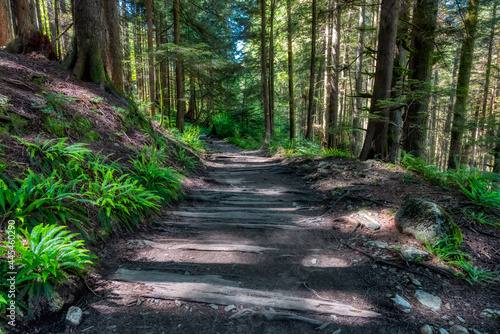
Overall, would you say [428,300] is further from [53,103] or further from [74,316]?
[53,103]

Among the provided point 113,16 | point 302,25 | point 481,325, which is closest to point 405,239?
point 481,325

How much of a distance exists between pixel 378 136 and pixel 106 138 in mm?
6380

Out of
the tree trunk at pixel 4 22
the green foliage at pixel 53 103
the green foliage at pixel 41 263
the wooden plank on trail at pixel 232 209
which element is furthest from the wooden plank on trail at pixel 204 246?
the tree trunk at pixel 4 22

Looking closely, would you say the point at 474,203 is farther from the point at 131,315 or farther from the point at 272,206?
the point at 131,315

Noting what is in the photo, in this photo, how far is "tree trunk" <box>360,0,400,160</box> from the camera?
5.47 metres

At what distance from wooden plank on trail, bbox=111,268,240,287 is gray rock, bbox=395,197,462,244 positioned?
91.5 inches

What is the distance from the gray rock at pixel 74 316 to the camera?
71.2 inches

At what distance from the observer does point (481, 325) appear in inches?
74.5

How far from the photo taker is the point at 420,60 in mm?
6562

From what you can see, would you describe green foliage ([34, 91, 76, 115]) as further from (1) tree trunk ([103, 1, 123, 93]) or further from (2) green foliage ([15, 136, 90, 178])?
(1) tree trunk ([103, 1, 123, 93])

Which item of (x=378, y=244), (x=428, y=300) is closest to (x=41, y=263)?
(x=428, y=300)

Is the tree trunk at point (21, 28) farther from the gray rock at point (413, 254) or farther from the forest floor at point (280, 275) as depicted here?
the gray rock at point (413, 254)

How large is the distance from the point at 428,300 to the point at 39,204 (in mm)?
3908

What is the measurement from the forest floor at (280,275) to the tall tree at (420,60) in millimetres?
2807
